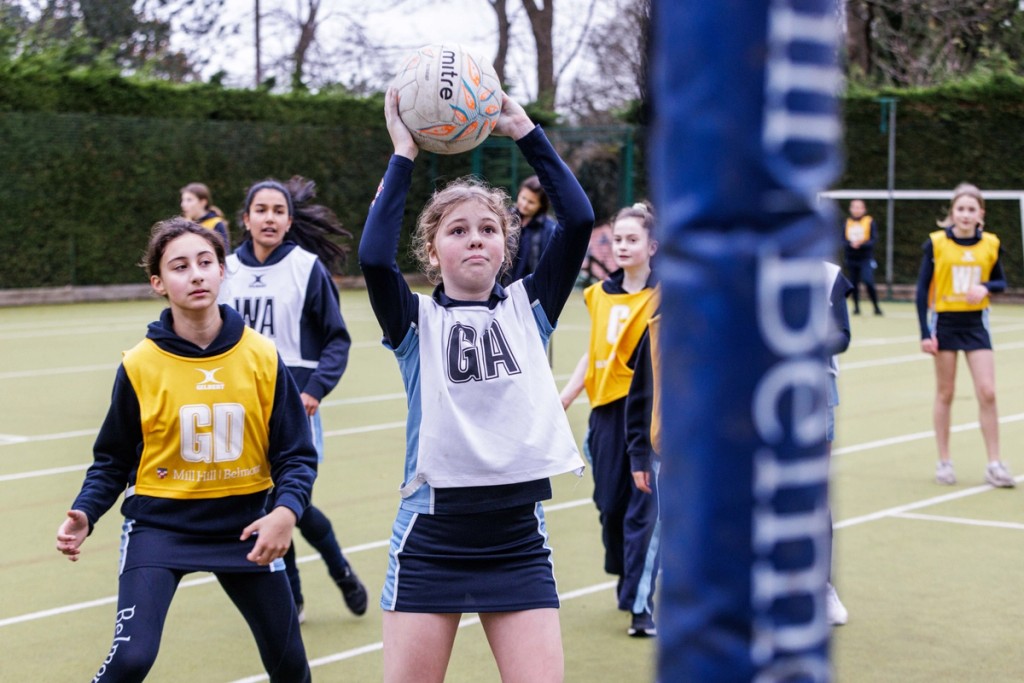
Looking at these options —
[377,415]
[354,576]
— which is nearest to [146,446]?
[354,576]

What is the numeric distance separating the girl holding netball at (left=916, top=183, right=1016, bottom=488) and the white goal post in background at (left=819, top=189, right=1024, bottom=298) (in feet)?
53.8

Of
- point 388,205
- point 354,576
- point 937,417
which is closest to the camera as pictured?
point 388,205

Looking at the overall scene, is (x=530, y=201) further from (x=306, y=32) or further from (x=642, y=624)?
(x=306, y=32)

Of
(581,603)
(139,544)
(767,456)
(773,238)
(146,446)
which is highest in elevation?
(773,238)

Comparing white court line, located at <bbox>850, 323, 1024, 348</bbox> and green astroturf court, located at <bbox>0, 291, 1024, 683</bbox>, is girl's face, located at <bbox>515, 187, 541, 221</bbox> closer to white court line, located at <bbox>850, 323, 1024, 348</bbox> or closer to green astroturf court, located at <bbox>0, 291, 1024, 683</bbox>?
green astroturf court, located at <bbox>0, 291, 1024, 683</bbox>

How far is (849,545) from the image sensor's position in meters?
7.48

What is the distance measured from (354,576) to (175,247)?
7.86ft

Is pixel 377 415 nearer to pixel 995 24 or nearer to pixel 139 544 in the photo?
pixel 139 544

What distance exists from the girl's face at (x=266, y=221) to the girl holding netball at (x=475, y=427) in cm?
255

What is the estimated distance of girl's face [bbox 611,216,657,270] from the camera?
19.5 ft

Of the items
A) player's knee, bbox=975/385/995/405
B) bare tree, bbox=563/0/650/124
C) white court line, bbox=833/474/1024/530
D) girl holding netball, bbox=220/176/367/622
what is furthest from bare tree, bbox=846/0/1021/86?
girl holding netball, bbox=220/176/367/622

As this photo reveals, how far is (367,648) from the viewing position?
18.7ft

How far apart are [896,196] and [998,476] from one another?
59.3ft

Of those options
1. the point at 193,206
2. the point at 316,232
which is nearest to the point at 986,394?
the point at 316,232
